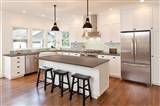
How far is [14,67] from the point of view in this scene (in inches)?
208

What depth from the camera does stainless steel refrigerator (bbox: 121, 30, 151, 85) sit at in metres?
4.41

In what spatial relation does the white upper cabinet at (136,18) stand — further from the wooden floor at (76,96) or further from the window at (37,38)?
the window at (37,38)

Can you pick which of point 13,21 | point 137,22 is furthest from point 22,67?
point 137,22

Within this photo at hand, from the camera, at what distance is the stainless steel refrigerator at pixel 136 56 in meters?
4.41

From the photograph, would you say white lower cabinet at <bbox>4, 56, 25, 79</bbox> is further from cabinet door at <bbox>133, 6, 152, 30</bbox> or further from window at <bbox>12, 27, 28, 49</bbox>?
cabinet door at <bbox>133, 6, 152, 30</bbox>

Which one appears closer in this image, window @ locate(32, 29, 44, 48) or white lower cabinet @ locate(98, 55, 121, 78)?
white lower cabinet @ locate(98, 55, 121, 78)

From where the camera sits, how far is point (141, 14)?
4.52 meters

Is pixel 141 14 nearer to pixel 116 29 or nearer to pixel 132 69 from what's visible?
pixel 116 29

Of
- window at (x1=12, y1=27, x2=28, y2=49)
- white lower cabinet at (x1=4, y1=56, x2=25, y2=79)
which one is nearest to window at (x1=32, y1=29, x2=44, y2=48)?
window at (x1=12, y1=27, x2=28, y2=49)

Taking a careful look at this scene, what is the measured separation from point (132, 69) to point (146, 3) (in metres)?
2.21

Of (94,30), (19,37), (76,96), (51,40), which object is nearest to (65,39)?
(51,40)

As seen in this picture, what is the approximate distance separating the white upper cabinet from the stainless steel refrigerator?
0.18 metres

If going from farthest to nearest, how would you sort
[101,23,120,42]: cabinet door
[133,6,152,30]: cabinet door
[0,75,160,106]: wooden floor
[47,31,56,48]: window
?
[47,31,56,48]: window, [101,23,120,42]: cabinet door, [133,6,152,30]: cabinet door, [0,75,160,106]: wooden floor

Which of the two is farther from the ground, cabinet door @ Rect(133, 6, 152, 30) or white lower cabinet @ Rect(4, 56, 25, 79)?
cabinet door @ Rect(133, 6, 152, 30)
